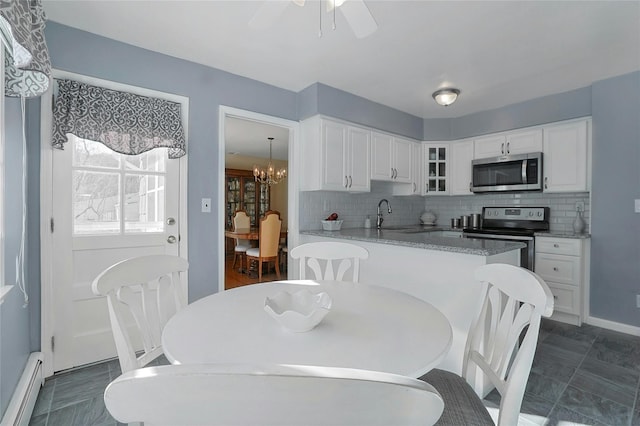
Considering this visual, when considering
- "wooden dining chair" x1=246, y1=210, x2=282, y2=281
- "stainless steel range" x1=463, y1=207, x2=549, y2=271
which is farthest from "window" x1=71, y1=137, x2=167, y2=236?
"stainless steel range" x1=463, y1=207, x2=549, y2=271

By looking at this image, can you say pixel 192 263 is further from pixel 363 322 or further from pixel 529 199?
pixel 529 199

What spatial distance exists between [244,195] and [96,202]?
19.2ft

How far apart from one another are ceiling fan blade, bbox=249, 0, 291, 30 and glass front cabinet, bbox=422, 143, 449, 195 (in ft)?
11.0

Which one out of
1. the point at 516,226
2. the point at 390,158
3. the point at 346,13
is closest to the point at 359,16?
the point at 346,13

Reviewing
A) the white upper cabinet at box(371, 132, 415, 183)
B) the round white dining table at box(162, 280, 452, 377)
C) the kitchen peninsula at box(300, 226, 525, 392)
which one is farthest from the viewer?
the white upper cabinet at box(371, 132, 415, 183)

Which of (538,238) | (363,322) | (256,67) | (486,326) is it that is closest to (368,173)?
(256,67)

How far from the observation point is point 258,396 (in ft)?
1.38

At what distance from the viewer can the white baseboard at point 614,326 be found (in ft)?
9.48

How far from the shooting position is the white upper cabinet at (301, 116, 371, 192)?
3234 mm

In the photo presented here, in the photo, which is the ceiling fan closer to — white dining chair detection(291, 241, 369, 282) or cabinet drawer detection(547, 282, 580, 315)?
white dining chair detection(291, 241, 369, 282)

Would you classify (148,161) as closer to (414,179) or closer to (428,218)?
(414,179)

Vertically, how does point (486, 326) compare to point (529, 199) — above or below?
below

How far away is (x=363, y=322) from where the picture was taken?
3.55 feet

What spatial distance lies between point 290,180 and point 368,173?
3.04ft
